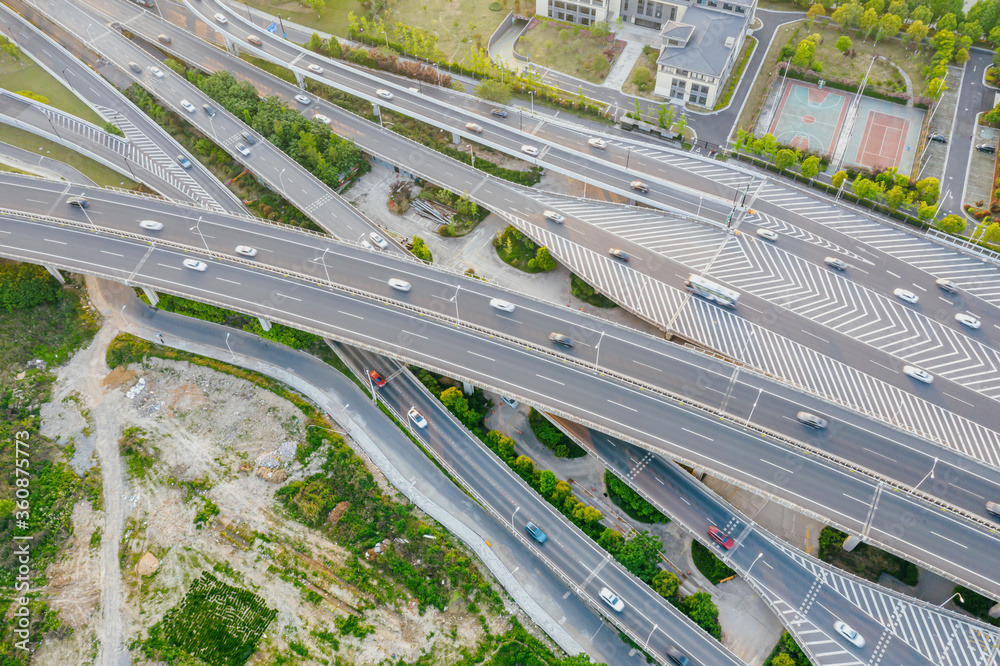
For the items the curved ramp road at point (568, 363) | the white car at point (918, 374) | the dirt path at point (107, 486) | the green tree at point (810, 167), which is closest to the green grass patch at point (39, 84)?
the curved ramp road at point (568, 363)

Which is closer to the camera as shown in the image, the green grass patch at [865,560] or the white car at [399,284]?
the green grass patch at [865,560]

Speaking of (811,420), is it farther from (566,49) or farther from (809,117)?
(566,49)

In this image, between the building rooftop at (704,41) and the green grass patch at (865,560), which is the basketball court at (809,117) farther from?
the green grass patch at (865,560)

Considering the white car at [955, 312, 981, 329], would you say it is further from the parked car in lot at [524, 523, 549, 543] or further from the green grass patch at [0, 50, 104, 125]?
the green grass patch at [0, 50, 104, 125]

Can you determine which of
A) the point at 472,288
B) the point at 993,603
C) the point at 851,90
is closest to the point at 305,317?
the point at 472,288

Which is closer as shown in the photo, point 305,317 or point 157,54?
point 305,317

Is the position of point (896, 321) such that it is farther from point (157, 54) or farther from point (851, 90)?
point (157, 54)
